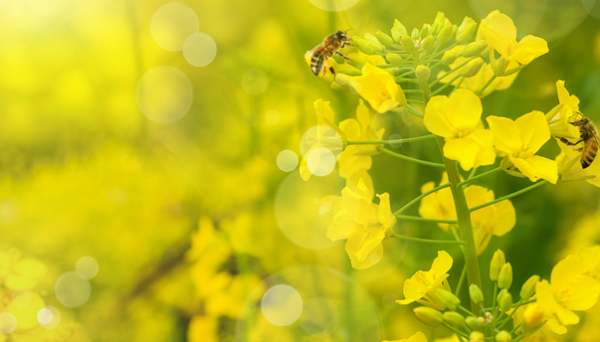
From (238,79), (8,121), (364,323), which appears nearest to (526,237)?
(364,323)

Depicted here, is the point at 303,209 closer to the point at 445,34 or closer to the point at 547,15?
the point at 445,34

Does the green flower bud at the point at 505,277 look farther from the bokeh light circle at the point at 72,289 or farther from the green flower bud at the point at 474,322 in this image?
the bokeh light circle at the point at 72,289

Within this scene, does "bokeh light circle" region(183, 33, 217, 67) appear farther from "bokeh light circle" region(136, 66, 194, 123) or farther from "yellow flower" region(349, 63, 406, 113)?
"yellow flower" region(349, 63, 406, 113)

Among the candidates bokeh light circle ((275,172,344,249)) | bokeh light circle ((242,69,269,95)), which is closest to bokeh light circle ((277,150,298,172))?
bokeh light circle ((275,172,344,249))

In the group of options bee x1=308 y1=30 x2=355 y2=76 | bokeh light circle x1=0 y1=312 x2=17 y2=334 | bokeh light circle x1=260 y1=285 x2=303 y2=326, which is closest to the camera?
bee x1=308 y1=30 x2=355 y2=76

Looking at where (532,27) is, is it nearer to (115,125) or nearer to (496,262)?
(496,262)

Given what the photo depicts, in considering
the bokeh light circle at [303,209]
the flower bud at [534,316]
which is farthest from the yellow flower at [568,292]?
the bokeh light circle at [303,209]
